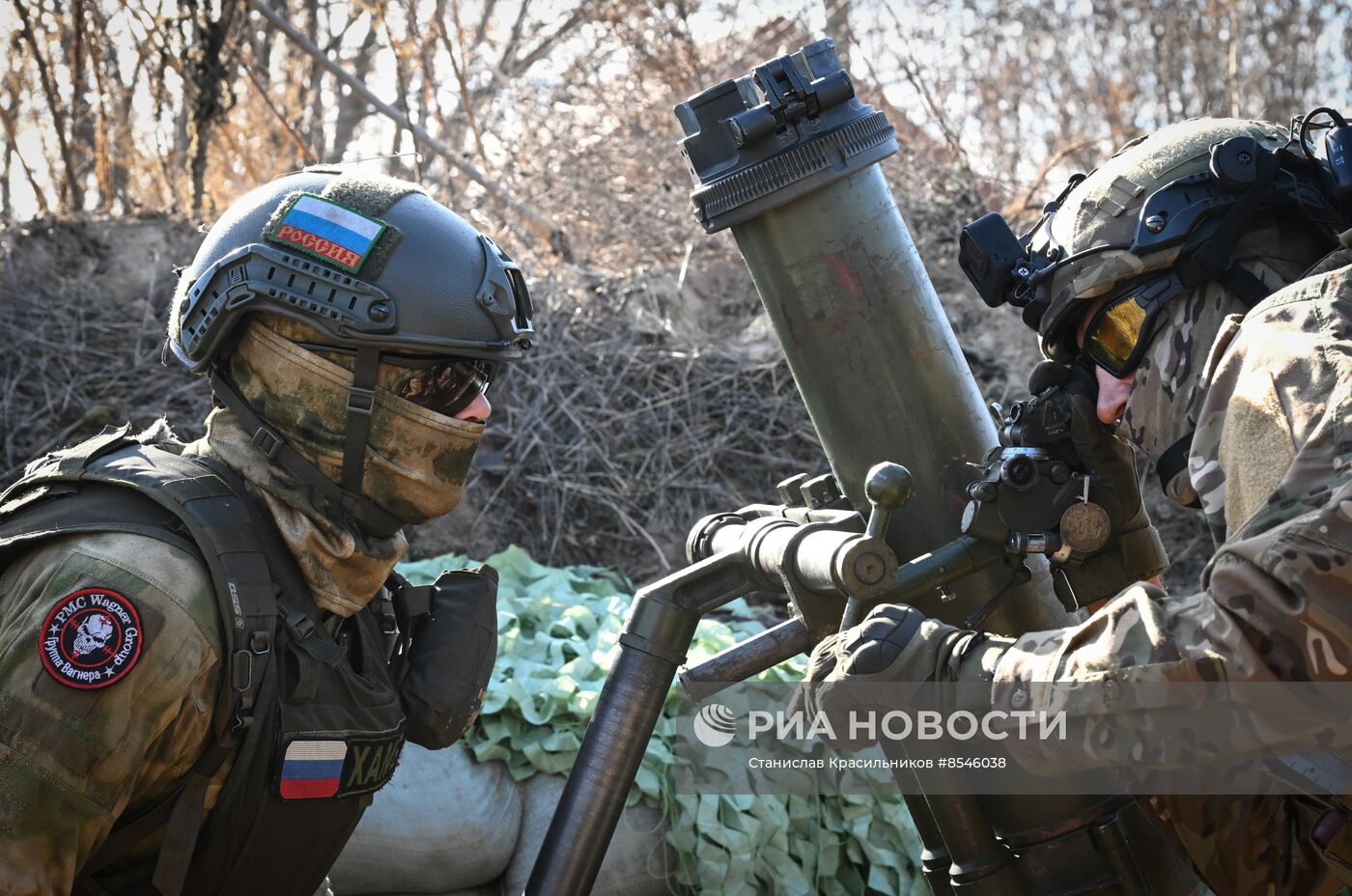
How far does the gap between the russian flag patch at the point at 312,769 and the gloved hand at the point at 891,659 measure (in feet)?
2.77

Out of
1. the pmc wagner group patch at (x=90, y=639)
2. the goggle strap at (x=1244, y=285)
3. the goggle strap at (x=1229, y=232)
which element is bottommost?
the goggle strap at (x=1244, y=285)

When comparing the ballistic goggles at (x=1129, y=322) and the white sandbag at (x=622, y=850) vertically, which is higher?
the ballistic goggles at (x=1129, y=322)

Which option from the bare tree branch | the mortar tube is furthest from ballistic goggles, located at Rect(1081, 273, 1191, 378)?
the bare tree branch

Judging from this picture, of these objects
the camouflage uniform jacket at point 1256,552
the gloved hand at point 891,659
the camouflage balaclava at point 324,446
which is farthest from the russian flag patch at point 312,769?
the camouflage uniform jacket at point 1256,552

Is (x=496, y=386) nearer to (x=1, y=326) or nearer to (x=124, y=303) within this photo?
(x=124, y=303)

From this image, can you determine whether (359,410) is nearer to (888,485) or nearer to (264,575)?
(264,575)

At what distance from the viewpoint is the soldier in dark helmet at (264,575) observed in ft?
6.27

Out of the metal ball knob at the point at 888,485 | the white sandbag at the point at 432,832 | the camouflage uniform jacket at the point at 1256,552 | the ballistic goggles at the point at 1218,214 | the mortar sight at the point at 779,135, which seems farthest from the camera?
the white sandbag at the point at 432,832

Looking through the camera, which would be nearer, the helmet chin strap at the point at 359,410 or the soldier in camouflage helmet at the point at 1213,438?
the soldier in camouflage helmet at the point at 1213,438

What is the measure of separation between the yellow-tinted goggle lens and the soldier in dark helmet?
3.96 ft

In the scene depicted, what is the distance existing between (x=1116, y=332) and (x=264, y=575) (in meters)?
1.75

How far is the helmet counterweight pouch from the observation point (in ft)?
8.34

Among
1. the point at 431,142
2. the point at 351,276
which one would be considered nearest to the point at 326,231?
the point at 351,276

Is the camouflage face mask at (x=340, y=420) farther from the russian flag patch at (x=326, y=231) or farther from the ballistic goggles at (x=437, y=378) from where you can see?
the russian flag patch at (x=326, y=231)
